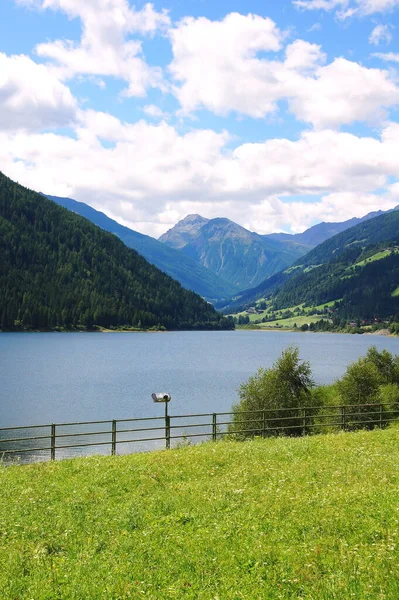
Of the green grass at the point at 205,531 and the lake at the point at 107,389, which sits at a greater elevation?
the green grass at the point at 205,531

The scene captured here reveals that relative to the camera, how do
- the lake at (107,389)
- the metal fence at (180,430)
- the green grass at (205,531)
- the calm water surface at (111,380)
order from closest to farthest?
the green grass at (205,531) < the metal fence at (180,430) < the lake at (107,389) < the calm water surface at (111,380)

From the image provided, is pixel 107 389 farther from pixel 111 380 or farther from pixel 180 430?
pixel 180 430

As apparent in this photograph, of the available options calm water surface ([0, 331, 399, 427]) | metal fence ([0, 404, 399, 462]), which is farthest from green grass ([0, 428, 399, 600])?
calm water surface ([0, 331, 399, 427])

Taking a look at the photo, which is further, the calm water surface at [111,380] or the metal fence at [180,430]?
the calm water surface at [111,380]

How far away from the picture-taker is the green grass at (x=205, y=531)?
37.1ft

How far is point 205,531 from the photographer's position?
14.4 m

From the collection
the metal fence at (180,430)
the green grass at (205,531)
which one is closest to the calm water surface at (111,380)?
the metal fence at (180,430)

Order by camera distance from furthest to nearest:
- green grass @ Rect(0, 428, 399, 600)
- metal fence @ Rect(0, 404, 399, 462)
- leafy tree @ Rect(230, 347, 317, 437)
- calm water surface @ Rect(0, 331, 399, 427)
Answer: calm water surface @ Rect(0, 331, 399, 427)
leafy tree @ Rect(230, 347, 317, 437)
metal fence @ Rect(0, 404, 399, 462)
green grass @ Rect(0, 428, 399, 600)

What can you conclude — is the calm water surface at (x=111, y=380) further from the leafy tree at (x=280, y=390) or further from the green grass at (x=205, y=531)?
the green grass at (x=205, y=531)

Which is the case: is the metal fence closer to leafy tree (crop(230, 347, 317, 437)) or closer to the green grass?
leafy tree (crop(230, 347, 317, 437))

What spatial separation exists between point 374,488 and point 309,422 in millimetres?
30722

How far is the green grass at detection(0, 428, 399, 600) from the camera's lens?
11.3 metres

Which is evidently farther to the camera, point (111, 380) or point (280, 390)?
point (111, 380)

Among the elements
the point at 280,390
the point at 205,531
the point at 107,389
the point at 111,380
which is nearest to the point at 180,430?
the point at 280,390
